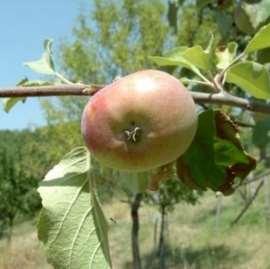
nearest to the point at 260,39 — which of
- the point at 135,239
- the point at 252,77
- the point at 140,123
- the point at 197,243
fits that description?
the point at 252,77

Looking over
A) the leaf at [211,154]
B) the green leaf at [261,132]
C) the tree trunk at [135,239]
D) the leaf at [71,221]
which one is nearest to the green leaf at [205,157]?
the leaf at [211,154]

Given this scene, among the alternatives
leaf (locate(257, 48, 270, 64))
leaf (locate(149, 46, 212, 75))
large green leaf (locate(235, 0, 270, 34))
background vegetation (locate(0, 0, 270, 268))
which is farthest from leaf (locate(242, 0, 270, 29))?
background vegetation (locate(0, 0, 270, 268))

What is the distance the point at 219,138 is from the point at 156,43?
956 cm

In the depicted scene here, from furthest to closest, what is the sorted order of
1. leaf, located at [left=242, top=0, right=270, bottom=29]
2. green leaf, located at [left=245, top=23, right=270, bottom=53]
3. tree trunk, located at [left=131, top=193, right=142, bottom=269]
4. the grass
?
1. the grass
2. tree trunk, located at [left=131, top=193, right=142, bottom=269]
3. leaf, located at [left=242, top=0, right=270, bottom=29]
4. green leaf, located at [left=245, top=23, right=270, bottom=53]

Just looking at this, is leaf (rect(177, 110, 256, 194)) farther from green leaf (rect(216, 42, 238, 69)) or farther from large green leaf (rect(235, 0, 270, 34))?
large green leaf (rect(235, 0, 270, 34))

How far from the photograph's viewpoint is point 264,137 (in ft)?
2.86

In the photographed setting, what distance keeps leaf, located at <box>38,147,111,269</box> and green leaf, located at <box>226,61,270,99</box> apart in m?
0.17

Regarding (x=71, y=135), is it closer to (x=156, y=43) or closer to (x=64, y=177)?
(x=156, y=43)

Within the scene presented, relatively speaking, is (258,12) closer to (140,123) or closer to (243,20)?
(243,20)

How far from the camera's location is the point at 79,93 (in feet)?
1.79

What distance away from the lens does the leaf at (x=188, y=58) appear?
2.10 feet

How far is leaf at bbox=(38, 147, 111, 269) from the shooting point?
58 cm

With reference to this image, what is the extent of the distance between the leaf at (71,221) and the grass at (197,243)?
820 centimetres

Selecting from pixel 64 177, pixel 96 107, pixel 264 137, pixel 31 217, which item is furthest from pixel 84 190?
pixel 31 217
